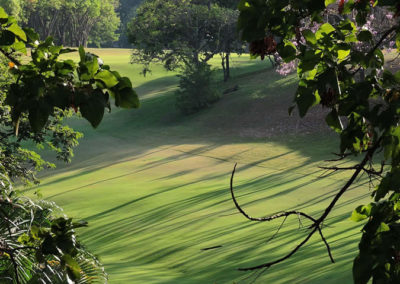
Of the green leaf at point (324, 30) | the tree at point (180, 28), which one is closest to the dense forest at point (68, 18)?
the tree at point (180, 28)

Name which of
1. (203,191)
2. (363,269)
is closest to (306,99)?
(363,269)

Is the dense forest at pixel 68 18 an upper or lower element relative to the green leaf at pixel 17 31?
upper

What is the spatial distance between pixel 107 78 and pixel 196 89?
124ft

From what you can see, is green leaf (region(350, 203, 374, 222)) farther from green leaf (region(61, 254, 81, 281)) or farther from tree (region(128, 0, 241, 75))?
tree (region(128, 0, 241, 75))

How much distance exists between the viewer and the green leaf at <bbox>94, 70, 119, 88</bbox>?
241 cm

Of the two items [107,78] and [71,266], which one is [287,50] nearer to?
[107,78]

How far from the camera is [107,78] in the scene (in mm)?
2418

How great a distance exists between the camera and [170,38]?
43.6 m

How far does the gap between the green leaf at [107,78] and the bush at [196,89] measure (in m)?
37.0

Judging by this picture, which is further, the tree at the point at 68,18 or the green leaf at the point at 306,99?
the tree at the point at 68,18

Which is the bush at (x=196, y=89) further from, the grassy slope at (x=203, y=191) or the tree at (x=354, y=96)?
the tree at (x=354, y=96)

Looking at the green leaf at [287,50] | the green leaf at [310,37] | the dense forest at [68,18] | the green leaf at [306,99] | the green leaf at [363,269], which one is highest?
the dense forest at [68,18]

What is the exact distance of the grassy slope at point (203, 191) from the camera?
583 inches

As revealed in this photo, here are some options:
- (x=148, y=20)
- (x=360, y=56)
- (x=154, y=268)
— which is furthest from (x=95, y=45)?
(x=360, y=56)
